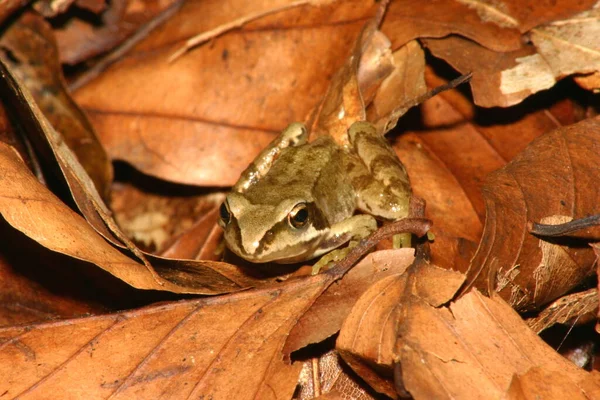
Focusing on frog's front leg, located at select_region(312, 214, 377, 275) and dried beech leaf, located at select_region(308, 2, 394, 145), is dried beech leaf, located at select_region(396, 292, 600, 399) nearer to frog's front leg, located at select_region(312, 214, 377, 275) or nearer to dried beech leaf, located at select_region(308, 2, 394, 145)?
frog's front leg, located at select_region(312, 214, 377, 275)

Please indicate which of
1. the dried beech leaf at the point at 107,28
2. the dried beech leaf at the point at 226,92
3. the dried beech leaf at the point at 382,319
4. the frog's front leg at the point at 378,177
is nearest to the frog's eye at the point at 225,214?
the dried beech leaf at the point at 226,92

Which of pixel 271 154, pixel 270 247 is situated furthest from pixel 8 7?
pixel 270 247

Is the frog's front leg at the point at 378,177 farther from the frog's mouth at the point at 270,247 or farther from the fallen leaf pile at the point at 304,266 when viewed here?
the frog's mouth at the point at 270,247

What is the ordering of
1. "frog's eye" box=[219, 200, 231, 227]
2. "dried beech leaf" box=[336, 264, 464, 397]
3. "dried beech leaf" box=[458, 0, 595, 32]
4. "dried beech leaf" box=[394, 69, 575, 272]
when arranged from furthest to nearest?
"dried beech leaf" box=[458, 0, 595, 32] < "dried beech leaf" box=[394, 69, 575, 272] < "frog's eye" box=[219, 200, 231, 227] < "dried beech leaf" box=[336, 264, 464, 397]

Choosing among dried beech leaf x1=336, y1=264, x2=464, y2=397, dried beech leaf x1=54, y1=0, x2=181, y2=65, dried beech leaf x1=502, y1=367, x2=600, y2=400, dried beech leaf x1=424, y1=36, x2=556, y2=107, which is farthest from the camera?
dried beech leaf x1=54, y1=0, x2=181, y2=65

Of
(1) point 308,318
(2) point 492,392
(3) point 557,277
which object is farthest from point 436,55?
(2) point 492,392

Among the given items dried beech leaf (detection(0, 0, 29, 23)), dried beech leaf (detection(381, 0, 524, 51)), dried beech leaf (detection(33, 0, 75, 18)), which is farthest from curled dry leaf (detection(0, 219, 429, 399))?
dried beech leaf (detection(33, 0, 75, 18))
